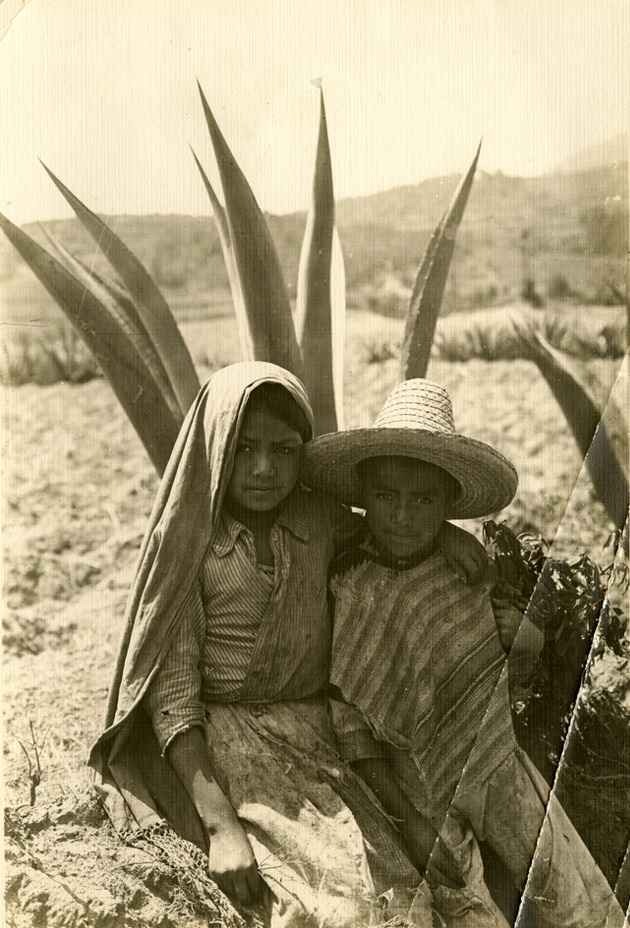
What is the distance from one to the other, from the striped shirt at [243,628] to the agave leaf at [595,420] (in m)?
0.90

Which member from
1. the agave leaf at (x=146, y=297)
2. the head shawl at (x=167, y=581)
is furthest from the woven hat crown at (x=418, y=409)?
the agave leaf at (x=146, y=297)

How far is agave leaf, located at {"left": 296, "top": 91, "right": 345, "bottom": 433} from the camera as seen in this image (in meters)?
3.53

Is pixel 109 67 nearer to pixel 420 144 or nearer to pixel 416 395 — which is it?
pixel 420 144

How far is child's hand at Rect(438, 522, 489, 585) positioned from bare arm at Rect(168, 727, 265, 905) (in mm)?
850

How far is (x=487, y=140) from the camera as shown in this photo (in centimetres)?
355

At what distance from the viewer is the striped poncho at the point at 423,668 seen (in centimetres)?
329

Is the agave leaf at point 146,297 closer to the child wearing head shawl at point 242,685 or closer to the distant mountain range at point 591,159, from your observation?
the child wearing head shawl at point 242,685

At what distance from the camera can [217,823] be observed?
3.13 meters

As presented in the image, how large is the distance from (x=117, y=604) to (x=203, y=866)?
78cm

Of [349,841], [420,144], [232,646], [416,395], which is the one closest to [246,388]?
[416,395]

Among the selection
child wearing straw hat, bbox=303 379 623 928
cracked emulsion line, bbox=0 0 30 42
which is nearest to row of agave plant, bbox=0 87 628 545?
child wearing straw hat, bbox=303 379 623 928

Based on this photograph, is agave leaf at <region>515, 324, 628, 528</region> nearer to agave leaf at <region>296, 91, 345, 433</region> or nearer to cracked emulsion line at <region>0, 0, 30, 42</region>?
agave leaf at <region>296, 91, 345, 433</region>

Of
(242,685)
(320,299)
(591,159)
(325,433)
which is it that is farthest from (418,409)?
(591,159)

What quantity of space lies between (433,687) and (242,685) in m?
0.54
